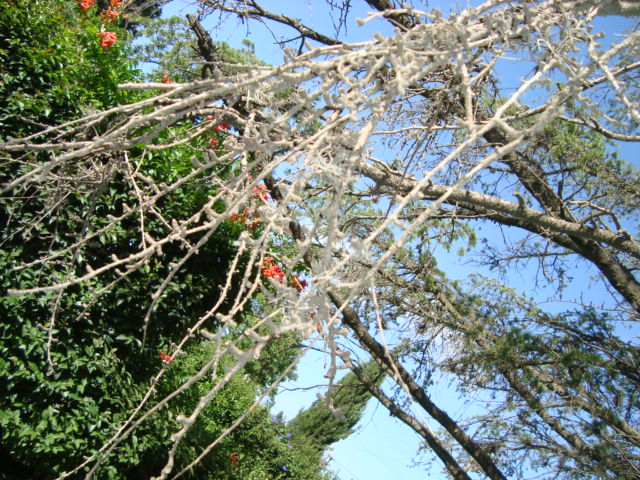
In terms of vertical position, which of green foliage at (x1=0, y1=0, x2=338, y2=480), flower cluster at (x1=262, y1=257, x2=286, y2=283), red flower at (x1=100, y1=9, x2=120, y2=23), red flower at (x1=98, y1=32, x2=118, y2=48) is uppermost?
red flower at (x1=100, y1=9, x2=120, y2=23)

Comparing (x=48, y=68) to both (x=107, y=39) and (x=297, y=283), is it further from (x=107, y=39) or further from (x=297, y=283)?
(x=297, y=283)

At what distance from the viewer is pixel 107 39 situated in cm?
353

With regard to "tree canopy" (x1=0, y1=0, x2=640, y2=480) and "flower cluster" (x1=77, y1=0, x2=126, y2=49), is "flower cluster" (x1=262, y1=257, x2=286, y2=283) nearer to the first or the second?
"tree canopy" (x1=0, y1=0, x2=640, y2=480)

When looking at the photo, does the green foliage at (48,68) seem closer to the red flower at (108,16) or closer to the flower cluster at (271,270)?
the red flower at (108,16)

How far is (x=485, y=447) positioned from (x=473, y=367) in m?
0.64

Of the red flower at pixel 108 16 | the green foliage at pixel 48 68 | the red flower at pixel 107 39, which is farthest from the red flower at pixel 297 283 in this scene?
the red flower at pixel 108 16

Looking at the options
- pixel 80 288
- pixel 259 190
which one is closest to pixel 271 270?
pixel 80 288

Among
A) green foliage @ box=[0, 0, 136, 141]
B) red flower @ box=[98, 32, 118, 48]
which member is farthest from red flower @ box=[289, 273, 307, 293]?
red flower @ box=[98, 32, 118, 48]

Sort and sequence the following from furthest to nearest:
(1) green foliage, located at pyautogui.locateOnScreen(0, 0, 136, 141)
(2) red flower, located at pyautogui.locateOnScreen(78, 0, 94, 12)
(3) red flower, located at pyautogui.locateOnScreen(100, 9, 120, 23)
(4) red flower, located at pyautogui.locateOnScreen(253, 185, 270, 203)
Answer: (3) red flower, located at pyautogui.locateOnScreen(100, 9, 120, 23), (2) red flower, located at pyautogui.locateOnScreen(78, 0, 94, 12), (1) green foliage, located at pyautogui.locateOnScreen(0, 0, 136, 141), (4) red flower, located at pyautogui.locateOnScreen(253, 185, 270, 203)

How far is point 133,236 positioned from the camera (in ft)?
10.9

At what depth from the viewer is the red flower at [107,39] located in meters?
3.52

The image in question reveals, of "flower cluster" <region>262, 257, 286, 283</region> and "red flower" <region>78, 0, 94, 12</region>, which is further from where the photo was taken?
"red flower" <region>78, 0, 94, 12</region>

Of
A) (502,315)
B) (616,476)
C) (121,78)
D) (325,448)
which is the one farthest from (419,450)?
(325,448)

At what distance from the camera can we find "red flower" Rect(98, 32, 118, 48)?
3522 millimetres
